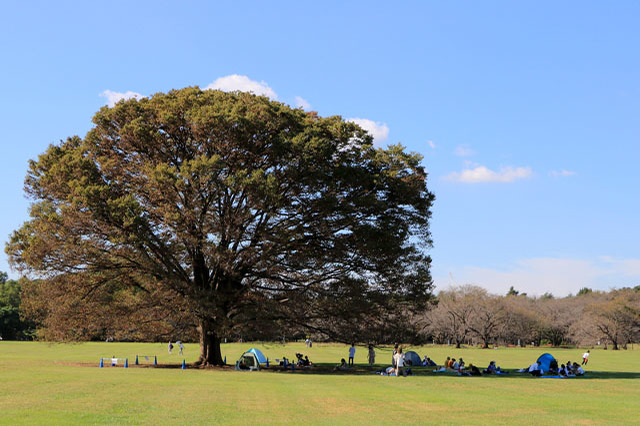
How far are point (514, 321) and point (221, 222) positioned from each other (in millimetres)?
85671

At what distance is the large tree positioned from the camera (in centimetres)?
3272

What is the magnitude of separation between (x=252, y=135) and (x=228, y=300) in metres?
10.6

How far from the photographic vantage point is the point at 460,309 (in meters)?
99.4

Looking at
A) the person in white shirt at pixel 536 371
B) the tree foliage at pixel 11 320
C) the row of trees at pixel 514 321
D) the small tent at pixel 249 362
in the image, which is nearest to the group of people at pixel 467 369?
the person in white shirt at pixel 536 371

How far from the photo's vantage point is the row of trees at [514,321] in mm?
99250

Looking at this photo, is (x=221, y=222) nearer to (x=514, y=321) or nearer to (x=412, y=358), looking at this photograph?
(x=412, y=358)

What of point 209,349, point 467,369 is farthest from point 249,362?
point 467,369

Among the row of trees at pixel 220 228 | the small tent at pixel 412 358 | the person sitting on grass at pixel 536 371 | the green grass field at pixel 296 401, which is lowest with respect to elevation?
the small tent at pixel 412 358

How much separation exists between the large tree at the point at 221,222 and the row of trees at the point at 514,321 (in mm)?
55638

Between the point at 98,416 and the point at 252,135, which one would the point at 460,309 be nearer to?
the point at 252,135

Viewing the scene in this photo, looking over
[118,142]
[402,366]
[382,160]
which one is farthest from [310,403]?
[118,142]

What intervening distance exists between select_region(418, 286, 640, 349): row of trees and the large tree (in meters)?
55.6

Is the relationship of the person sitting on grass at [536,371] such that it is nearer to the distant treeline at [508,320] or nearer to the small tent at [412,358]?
the small tent at [412,358]

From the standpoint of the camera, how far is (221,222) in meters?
33.8
